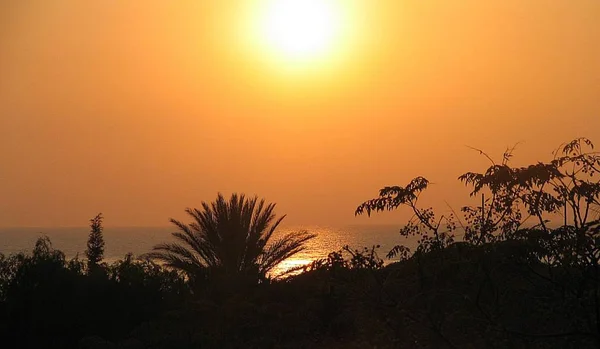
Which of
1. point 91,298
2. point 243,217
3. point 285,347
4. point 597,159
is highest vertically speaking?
point 243,217

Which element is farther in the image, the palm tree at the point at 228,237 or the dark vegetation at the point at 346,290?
the palm tree at the point at 228,237

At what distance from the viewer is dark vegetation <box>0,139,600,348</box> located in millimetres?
8453

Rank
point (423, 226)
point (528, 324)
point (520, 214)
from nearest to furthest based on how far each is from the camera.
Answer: point (520, 214) < point (423, 226) < point (528, 324)

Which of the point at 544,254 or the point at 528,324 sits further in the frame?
the point at 528,324

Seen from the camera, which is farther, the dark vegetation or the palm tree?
the palm tree

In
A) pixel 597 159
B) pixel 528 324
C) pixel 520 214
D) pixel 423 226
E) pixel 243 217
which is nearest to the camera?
pixel 597 159

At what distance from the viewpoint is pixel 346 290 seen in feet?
57.1

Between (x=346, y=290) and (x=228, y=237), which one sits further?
(x=228, y=237)

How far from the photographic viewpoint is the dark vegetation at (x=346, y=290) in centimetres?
845

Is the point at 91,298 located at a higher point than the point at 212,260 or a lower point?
lower

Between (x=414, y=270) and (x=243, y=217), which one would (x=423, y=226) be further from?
(x=243, y=217)

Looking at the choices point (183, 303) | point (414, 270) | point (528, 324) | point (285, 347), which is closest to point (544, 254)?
point (528, 324)

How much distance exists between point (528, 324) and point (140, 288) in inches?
441

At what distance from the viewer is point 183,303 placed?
18875 mm
